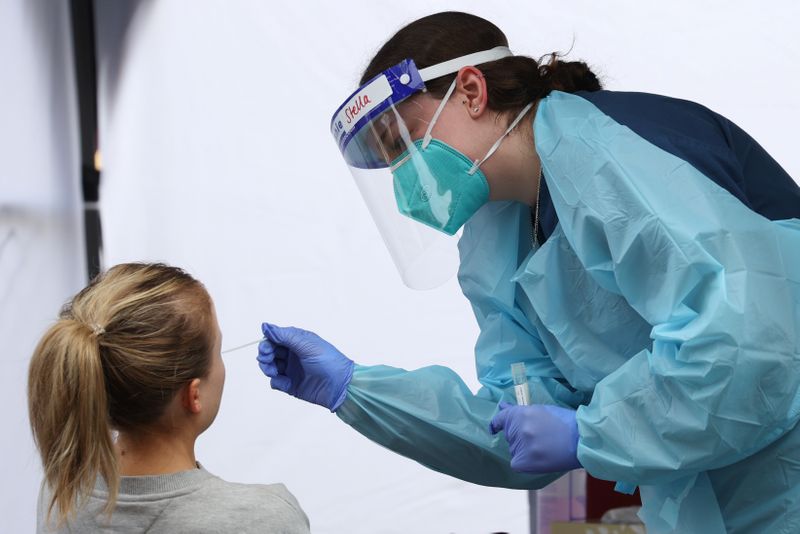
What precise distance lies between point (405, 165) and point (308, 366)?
33 centimetres

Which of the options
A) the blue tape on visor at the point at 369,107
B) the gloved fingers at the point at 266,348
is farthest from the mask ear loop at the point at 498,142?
the gloved fingers at the point at 266,348

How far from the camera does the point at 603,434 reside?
1.13 meters

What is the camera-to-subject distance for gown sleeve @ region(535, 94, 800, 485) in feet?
3.41

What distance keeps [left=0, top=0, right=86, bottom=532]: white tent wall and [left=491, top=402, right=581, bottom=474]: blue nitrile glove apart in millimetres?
1345

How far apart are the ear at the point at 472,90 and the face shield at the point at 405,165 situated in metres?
0.01

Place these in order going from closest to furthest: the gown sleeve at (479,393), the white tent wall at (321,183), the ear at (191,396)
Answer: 1. the ear at (191,396)
2. the gown sleeve at (479,393)
3. the white tent wall at (321,183)

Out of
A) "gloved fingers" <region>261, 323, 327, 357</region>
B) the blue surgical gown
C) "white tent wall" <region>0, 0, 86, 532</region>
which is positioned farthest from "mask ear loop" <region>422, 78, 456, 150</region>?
"white tent wall" <region>0, 0, 86, 532</region>

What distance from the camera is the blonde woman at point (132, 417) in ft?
3.50

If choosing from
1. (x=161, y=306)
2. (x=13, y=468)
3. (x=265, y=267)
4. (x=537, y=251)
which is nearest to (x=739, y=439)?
(x=537, y=251)

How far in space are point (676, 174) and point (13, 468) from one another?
179 cm

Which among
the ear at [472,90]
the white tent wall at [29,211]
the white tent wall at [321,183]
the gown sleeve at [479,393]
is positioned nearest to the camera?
the ear at [472,90]

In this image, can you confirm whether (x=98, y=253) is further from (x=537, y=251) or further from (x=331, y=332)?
(x=537, y=251)

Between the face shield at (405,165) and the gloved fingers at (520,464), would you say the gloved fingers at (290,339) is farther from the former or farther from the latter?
the gloved fingers at (520,464)

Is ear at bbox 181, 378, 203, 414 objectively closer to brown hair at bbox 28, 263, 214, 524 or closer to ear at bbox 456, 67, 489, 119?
brown hair at bbox 28, 263, 214, 524
